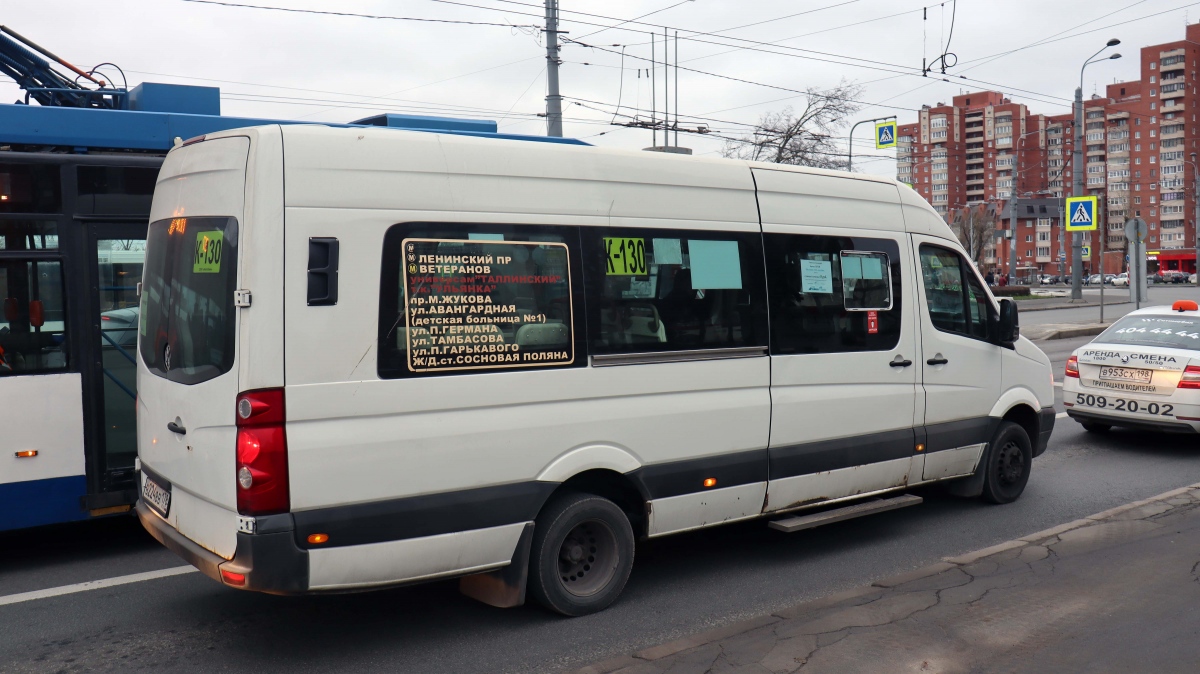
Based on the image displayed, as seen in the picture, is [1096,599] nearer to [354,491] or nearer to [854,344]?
[854,344]

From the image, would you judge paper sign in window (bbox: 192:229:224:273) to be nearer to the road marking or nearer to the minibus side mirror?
the road marking

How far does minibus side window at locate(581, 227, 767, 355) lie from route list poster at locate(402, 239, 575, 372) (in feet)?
0.74

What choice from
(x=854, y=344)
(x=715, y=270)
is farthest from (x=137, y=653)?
(x=854, y=344)

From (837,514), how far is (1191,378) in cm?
557

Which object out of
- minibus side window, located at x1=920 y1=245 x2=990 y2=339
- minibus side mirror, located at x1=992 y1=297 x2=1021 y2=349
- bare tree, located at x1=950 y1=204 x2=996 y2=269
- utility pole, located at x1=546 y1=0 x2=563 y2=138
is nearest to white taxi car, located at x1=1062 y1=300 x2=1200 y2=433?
minibus side mirror, located at x1=992 y1=297 x2=1021 y2=349

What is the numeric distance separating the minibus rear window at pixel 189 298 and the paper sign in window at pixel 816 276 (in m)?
3.40

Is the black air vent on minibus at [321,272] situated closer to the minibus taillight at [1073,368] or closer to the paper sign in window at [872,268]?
the paper sign in window at [872,268]

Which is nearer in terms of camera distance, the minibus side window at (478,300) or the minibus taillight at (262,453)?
the minibus taillight at (262,453)

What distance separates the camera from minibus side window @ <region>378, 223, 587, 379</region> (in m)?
4.50

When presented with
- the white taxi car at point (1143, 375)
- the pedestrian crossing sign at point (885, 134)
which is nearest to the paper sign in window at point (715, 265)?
the white taxi car at point (1143, 375)

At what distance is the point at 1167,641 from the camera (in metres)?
4.66

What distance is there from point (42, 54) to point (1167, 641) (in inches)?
359

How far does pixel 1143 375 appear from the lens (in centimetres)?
995

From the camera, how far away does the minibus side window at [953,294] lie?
7.00 meters
